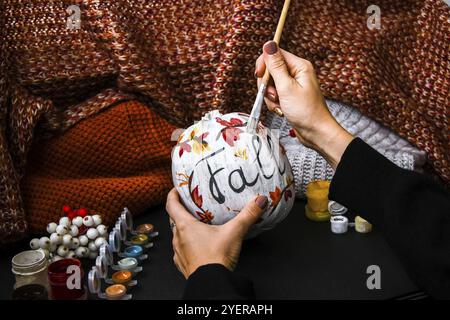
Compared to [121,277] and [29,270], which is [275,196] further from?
[29,270]

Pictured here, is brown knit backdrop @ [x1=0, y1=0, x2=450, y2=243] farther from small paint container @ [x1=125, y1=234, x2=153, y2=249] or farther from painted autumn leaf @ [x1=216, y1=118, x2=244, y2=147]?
painted autumn leaf @ [x1=216, y1=118, x2=244, y2=147]

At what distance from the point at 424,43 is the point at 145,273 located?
0.91m

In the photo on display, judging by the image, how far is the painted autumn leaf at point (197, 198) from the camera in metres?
0.93

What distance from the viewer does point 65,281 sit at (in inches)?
34.9

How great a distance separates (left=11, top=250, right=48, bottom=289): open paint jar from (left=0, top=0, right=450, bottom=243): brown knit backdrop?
0.46 ft

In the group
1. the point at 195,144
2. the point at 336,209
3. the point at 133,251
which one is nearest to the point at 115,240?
the point at 133,251

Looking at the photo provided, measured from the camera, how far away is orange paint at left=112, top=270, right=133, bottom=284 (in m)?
0.95

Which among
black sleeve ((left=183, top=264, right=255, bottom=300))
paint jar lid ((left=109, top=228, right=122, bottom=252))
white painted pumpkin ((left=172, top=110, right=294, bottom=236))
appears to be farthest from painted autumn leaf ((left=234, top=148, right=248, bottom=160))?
paint jar lid ((left=109, top=228, right=122, bottom=252))

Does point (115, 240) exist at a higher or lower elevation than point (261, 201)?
lower

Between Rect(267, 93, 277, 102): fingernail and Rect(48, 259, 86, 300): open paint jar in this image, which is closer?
Rect(48, 259, 86, 300): open paint jar

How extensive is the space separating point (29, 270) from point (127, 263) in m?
0.18

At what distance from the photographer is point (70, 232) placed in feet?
3.43
